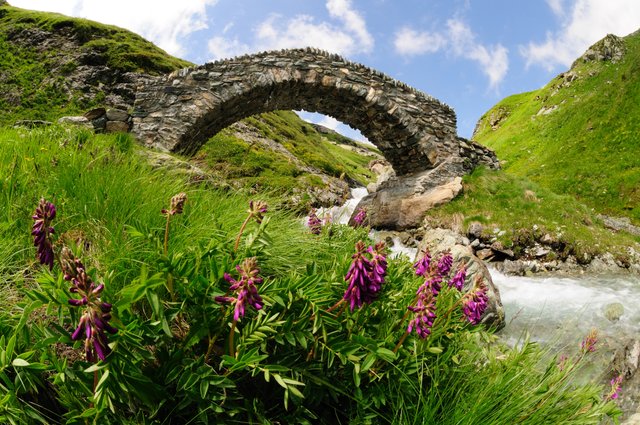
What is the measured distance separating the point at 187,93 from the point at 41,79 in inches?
1081

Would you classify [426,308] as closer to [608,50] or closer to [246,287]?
[246,287]

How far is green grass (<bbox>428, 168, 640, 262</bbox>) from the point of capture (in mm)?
13898

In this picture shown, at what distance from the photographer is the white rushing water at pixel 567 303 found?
26.8ft

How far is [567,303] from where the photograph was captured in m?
10.1

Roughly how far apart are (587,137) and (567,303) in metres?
21.8

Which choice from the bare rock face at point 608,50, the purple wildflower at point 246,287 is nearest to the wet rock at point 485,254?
the purple wildflower at point 246,287

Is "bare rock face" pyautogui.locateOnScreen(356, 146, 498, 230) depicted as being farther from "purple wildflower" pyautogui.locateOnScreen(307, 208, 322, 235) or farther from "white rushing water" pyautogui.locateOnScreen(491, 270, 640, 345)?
"purple wildflower" pyautogui.locateOnScreen(307, 208, 322, 235)

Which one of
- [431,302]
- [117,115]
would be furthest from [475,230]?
[431,302]

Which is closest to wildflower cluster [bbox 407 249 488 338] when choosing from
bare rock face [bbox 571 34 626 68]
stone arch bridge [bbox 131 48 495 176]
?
stone arch bridge [bbox 131 48 495 176]

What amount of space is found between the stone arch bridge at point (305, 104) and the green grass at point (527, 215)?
1.55 meters

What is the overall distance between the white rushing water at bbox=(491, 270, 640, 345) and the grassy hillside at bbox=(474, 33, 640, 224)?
33.0ft

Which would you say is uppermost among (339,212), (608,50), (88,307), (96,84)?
(608,50)

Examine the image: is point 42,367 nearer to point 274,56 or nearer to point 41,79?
point 274,56

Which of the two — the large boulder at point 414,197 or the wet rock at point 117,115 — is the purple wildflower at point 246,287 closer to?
the wet rock at point 117,115
